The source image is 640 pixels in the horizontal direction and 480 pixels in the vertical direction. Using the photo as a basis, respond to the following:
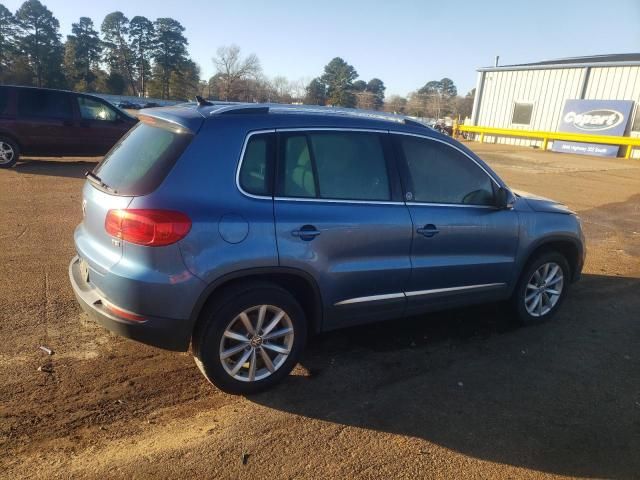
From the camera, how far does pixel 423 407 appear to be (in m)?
3.26

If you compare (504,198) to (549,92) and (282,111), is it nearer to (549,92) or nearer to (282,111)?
(282,111)

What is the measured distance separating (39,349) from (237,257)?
5.99 ft

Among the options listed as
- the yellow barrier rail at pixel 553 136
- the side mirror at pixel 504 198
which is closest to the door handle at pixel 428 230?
the side mirror at pixel 504 198

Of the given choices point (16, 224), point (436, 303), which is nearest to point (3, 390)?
point (436, 303)

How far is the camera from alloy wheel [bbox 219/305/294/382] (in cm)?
313

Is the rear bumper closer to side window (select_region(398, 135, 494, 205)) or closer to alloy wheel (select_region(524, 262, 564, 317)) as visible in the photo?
side window (select_region(398, 135, 494, 205))

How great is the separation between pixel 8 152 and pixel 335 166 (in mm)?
10525

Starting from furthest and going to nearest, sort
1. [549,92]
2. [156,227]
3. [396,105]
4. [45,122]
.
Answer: [396,105]
[549,92]
[45,122]
[156,227]

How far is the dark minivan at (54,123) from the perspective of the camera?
1095 centimetres

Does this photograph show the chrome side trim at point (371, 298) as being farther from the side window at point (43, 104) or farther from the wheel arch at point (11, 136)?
the wheel arch at point (11, 136)

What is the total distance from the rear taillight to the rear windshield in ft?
0.53

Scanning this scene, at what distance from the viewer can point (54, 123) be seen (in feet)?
37.1

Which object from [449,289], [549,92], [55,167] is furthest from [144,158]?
[549,92]

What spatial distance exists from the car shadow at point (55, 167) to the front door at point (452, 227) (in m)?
9.28
